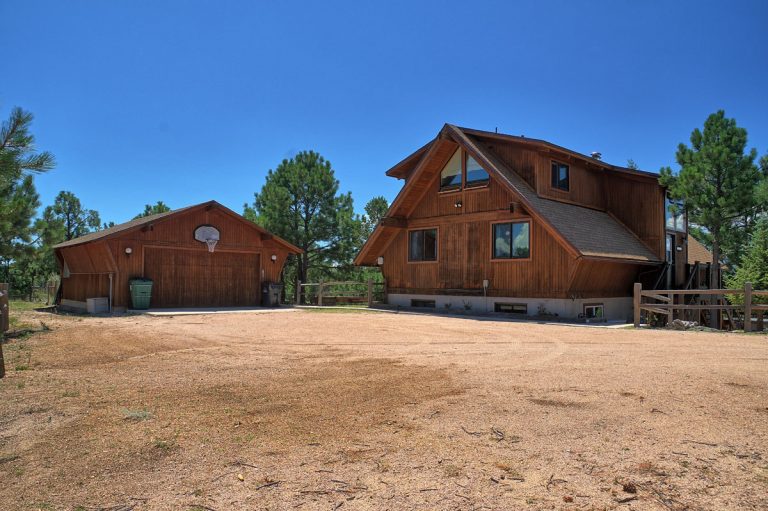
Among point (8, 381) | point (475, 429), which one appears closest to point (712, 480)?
point (475, 429)

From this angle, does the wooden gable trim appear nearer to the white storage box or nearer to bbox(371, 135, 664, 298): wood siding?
bbox(371, 135, 664, 298): wood siding

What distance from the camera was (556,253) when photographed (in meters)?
18.3

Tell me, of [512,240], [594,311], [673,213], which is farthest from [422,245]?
[673,213]

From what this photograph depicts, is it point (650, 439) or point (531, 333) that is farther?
point (531, 333)

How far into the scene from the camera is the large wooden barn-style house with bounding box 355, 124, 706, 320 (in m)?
18.4

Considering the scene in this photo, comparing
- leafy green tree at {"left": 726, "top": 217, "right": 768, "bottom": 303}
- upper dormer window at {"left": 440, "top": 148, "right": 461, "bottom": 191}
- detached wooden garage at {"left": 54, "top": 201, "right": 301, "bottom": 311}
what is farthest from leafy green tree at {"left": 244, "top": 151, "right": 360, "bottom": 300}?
leafy green tree at {"left": 726, "top": 217, "right": 768, "bottom": 303}

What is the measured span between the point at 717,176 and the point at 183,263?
62.5ft

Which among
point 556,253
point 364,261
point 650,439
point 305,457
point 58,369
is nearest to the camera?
point 305,457

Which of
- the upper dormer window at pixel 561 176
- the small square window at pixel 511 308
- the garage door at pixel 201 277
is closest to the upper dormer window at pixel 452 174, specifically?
the upper dormer window at pixel 561 176

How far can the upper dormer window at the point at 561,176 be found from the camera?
20.5 m

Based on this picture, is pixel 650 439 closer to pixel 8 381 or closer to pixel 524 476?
pixel 524 476

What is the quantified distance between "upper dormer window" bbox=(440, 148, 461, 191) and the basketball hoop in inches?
340

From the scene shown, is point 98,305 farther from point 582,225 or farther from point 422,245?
point 582,225

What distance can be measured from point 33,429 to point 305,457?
243 centimetres
